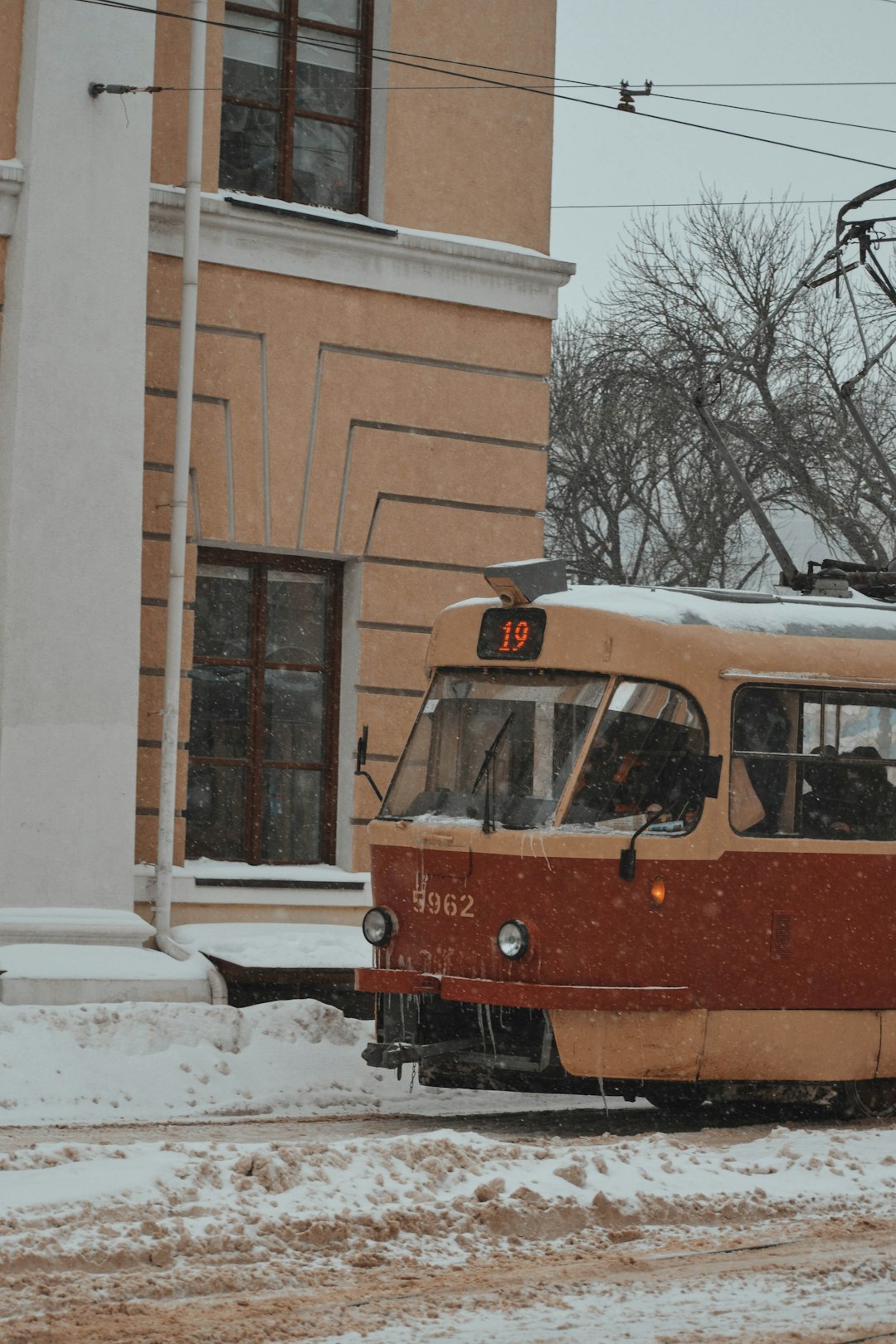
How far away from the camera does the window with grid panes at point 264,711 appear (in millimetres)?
13195

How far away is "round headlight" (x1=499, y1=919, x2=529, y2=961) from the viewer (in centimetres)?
935

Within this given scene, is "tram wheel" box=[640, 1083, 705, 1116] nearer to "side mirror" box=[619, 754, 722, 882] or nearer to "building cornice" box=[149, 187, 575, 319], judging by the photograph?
"side mirror" box=[619, 754, 722, 882]

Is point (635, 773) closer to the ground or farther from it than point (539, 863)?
farther from it

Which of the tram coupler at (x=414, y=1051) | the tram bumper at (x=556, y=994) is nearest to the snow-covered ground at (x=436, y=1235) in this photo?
the tram coupler at (x=414, y=1051)

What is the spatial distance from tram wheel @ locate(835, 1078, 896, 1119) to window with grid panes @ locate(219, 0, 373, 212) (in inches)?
275

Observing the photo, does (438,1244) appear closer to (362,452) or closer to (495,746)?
(495,746)

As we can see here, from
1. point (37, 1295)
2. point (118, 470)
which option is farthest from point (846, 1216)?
point (118, 470)

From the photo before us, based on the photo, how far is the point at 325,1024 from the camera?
10.9m

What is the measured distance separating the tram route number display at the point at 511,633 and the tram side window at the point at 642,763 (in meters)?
0.54

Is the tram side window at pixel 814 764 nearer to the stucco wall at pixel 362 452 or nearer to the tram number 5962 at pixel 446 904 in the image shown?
the tram number 5962 at pixel 446 904

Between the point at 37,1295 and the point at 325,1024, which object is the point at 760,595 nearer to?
the point at 325,1024

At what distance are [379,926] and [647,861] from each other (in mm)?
1451

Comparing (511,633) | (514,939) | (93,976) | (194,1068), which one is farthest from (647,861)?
(93,976)

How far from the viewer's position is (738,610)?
1005cm
